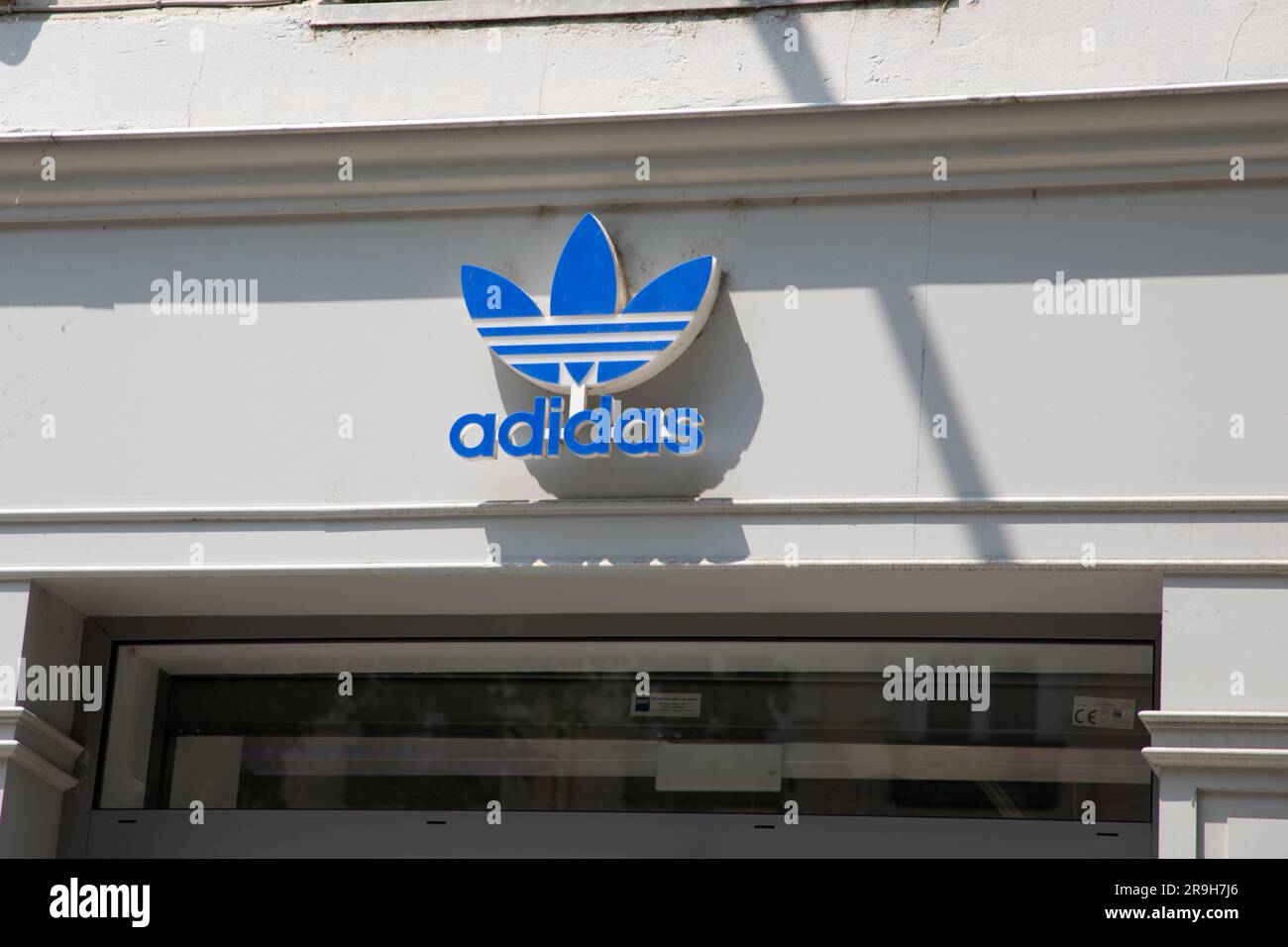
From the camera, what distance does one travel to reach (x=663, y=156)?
285 inches

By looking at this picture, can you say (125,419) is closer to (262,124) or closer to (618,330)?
(262,124)

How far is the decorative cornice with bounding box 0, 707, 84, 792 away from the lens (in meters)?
6.99

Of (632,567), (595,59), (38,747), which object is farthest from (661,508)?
(38,747)

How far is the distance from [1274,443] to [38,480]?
16.0 feet

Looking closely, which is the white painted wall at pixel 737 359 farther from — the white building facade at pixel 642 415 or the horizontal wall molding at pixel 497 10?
the horizontal wall molding at pixel 497 10

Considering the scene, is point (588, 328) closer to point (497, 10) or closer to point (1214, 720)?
point (497, 10)

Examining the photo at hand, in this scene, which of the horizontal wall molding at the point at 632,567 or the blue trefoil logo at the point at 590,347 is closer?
the horizontal wall molding at the point at 632,567

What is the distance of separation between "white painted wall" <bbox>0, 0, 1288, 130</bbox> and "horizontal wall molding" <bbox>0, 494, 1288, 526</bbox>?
166 centimetres

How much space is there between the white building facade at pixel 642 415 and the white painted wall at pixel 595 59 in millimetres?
17

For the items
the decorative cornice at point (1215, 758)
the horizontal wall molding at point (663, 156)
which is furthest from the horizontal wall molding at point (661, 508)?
the horizontal wall molding at point (663, 156)

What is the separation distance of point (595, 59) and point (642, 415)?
5.21ft

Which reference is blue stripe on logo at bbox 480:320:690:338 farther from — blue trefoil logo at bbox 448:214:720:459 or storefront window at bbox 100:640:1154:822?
storefront window at bbox 100:640:1154:822

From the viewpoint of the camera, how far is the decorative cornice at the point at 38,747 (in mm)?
6988
